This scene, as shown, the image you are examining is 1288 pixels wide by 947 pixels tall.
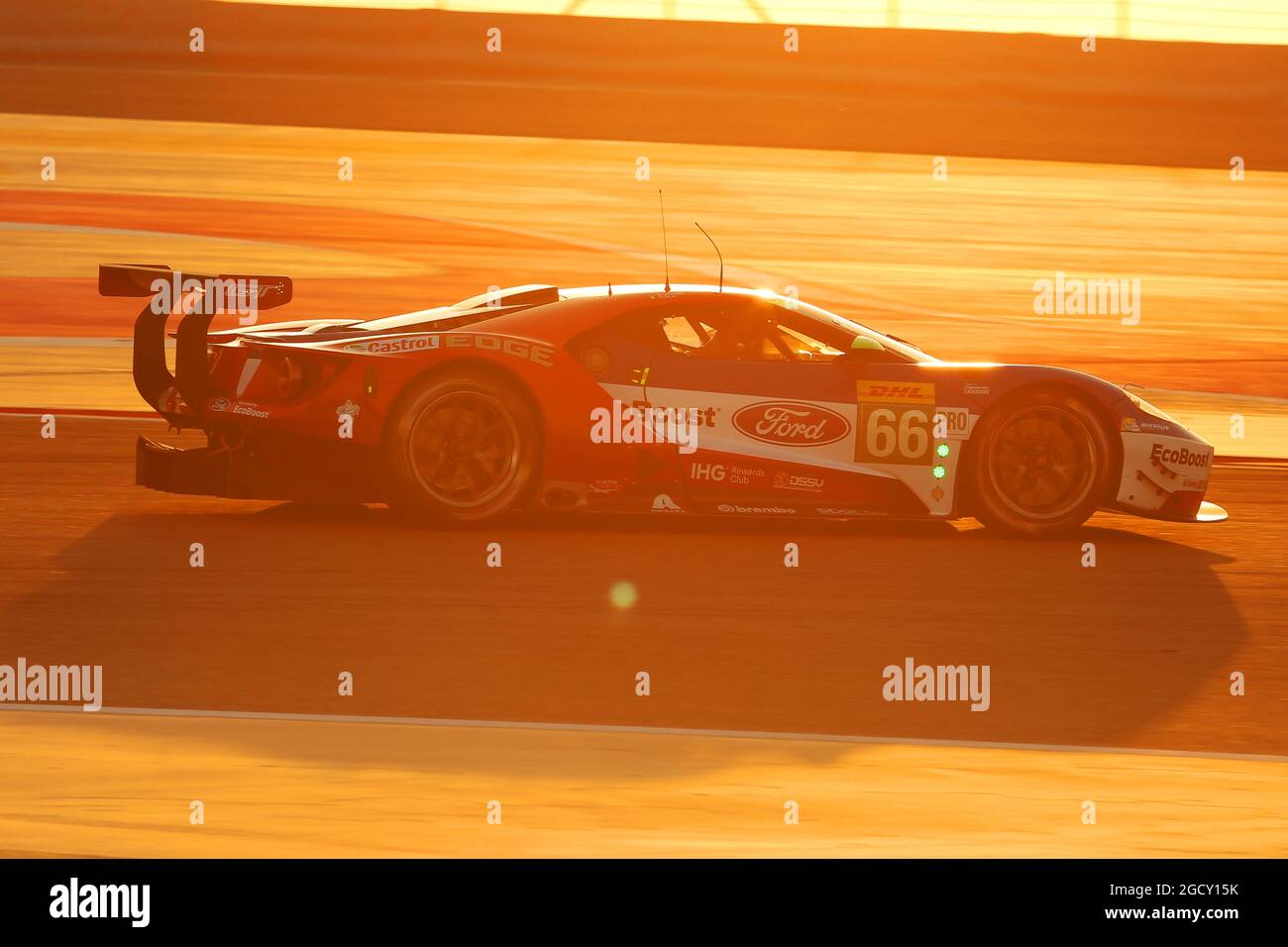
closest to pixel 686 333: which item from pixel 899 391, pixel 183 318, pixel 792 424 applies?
pixel 792 424

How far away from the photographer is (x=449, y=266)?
60.4 ft

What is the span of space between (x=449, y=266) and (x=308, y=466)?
9910mm

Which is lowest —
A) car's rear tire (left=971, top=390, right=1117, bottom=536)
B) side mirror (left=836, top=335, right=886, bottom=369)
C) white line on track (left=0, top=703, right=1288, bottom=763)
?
white line on track (left=0, top=703, right=1288, bottom=763)

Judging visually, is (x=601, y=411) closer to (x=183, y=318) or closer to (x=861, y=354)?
(x=861, y=354)

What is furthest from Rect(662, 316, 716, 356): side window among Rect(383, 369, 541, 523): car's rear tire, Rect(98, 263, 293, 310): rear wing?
Rect(98, 263, 293, 310): rear wing

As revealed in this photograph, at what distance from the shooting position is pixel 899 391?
Result: 884cm

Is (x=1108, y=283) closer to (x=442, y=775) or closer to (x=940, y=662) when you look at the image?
(x=940, y=662)

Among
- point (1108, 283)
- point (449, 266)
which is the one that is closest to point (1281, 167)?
point (1108, 283)

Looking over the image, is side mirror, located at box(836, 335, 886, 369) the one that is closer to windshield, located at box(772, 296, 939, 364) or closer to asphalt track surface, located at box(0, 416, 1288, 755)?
windshield, located at box(772, 296, 939, 364)

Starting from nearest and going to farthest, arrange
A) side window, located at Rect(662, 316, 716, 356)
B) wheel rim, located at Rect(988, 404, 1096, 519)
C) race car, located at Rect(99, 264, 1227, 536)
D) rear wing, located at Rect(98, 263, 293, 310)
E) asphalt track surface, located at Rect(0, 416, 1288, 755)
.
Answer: asphalt track surface, located at Rect(0, 416, 1288, 755)
race car, located at Rect(99, 264, 1227, 536)
rear wing, located at Rect(98, 263, 293, 310)
side window, located at Rect(662, 316, 716, 356)
wheel rim, located at Rect(988, 404, 1096, 519)

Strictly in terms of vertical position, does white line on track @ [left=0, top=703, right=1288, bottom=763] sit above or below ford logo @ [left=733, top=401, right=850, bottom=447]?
below

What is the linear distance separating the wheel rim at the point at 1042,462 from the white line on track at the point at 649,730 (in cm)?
313

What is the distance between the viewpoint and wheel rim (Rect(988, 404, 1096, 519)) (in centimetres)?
900

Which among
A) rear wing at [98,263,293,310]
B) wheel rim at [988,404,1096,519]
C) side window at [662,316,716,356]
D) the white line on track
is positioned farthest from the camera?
wheel rim at [988,404,1096,519]
